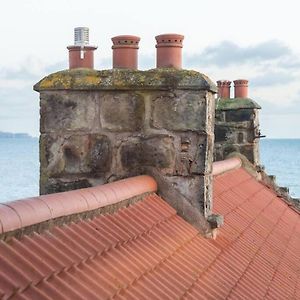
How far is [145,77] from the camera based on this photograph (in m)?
5.56

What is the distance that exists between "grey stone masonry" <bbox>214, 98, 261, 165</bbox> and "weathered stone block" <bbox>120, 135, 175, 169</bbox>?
7.13m

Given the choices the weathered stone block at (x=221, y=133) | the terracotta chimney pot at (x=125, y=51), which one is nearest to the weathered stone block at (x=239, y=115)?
the weathered stone block at (x=221, y=133)

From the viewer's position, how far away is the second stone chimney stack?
5.99m

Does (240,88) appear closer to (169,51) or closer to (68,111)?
(169,51)

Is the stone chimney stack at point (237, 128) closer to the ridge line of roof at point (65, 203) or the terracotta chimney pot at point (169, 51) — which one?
the terracotta chimney pot at point (169, 51)

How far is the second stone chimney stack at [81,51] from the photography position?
5.99m

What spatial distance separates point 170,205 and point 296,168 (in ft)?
339

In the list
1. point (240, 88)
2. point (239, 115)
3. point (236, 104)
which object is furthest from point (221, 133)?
point (240, 88)

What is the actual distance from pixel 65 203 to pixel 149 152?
1649mm

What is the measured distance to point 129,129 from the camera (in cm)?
559

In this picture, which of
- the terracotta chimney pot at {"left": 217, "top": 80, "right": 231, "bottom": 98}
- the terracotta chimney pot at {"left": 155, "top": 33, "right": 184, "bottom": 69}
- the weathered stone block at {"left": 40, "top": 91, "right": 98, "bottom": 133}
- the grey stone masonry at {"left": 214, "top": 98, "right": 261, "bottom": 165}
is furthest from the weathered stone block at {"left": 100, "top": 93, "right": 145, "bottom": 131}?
the terracotta chimney pot at {"left": 217, "top": 80, "right": 231, "bottom": 98}

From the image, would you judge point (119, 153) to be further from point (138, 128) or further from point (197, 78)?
point (197, 78)

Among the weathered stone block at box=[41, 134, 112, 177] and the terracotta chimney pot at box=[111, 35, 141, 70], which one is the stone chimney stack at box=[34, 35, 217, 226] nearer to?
the weathered stone block at box=[41, 134, 112, 177]

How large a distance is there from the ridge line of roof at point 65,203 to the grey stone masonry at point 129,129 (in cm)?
29
